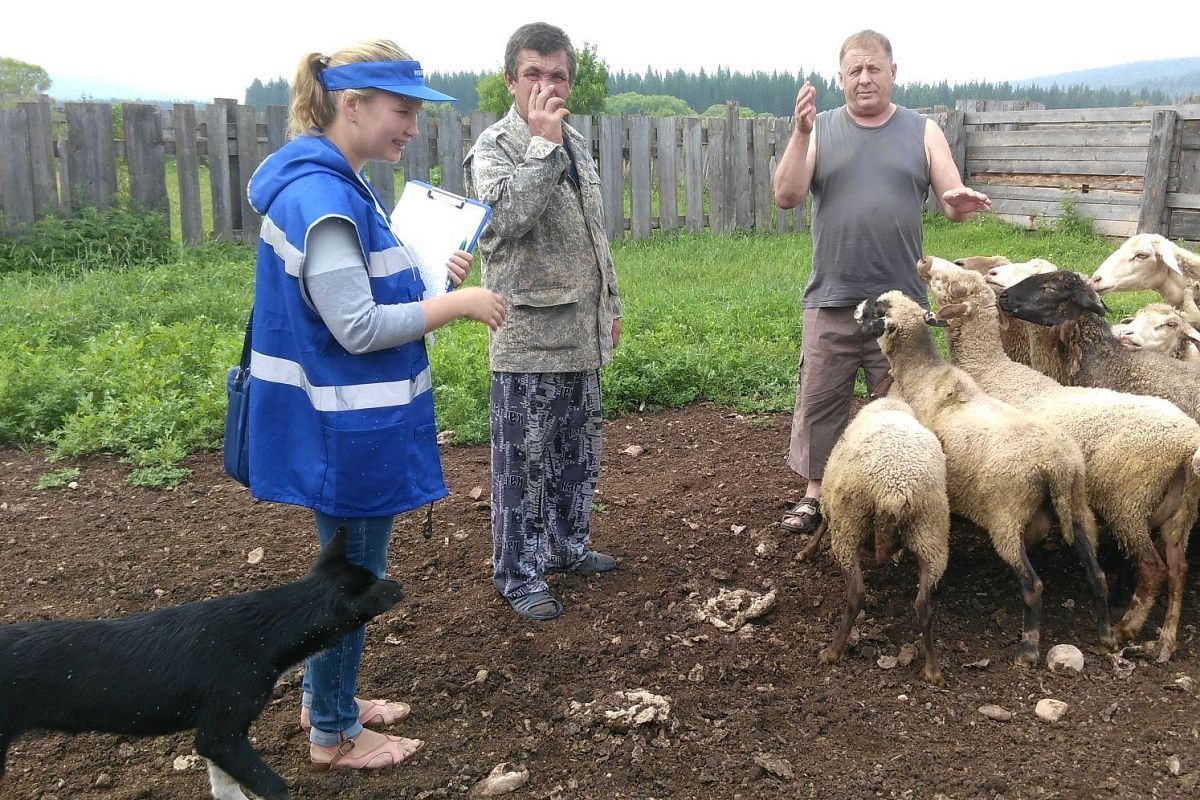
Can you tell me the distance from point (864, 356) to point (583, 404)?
148 centimetres

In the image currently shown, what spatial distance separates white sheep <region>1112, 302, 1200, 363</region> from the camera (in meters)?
4.66

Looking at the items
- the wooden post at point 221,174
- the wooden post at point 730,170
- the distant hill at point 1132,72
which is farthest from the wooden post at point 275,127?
the distant hill at point 1132,72

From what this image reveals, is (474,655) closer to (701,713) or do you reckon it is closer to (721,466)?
(701,713)

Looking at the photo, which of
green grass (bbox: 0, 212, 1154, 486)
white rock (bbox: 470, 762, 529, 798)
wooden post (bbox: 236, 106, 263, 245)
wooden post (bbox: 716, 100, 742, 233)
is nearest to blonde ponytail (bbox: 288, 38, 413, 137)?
white rock (bbox: 470, 762, 529, 798)

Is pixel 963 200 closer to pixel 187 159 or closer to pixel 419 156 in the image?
pixel 419 156

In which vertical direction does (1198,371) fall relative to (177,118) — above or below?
below

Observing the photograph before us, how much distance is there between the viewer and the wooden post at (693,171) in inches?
500

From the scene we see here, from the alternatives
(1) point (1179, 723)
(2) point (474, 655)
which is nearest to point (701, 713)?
(2) point (474, 655)

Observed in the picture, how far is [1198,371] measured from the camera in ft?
14.2

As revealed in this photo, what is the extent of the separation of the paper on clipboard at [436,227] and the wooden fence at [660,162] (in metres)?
8.72

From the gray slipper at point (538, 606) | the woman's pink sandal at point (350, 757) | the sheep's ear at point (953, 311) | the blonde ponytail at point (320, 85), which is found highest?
the blonde ponytail at point (320, 85)

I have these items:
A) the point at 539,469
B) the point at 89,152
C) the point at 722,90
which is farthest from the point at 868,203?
the point at 722,90

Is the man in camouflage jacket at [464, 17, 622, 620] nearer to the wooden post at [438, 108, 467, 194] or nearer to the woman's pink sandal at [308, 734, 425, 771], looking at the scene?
the woman's pink sandal at [308, 734, 425, 771]

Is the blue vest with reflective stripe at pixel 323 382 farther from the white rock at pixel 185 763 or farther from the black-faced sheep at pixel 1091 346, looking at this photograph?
the black-faced sheep at pixel 1091 346
